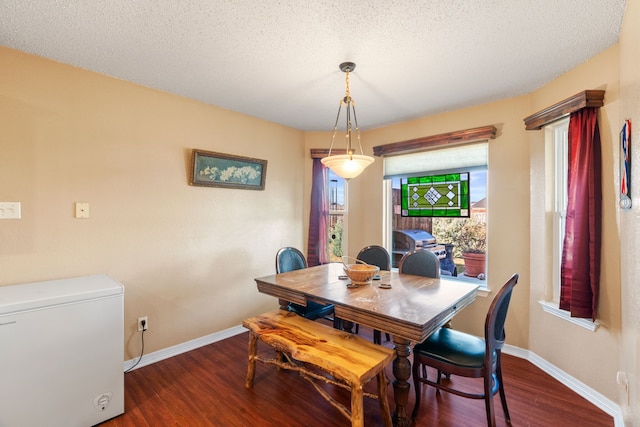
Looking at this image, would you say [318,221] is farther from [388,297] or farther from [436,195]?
[388,297]

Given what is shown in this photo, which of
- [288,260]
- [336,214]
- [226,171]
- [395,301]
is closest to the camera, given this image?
[395,301]

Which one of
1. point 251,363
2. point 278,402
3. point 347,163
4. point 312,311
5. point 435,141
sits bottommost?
point 278,402

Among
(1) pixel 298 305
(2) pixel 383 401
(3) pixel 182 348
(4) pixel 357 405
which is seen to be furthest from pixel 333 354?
(3) pixel 182 348

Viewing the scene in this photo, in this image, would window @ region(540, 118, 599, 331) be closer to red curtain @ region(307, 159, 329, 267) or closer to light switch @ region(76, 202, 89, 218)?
red curtain @ region(307, 159, 329, 267)

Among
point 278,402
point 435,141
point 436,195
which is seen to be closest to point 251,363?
point 278,402

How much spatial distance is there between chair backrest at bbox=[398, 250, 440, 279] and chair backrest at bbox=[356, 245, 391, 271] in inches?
10.6

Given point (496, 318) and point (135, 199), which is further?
point (135, 199)

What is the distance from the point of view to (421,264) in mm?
2729

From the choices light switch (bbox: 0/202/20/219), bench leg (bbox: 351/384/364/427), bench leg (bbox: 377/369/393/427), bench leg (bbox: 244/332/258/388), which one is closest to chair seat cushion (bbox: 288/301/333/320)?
bench leg (bbox: 244/332/258/388)

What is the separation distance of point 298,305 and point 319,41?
213cm

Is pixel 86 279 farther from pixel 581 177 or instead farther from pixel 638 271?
pixel 581 177

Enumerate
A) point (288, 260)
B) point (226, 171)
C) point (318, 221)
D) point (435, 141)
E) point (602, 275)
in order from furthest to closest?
point (318, 221) → point (435, 141) → point (226, 171) → point (288, 260) → point (602, 275)

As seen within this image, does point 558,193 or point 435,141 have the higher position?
point 435,141

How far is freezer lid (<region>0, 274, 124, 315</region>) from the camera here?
62.6 inches
